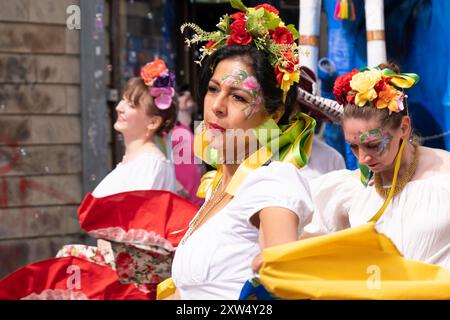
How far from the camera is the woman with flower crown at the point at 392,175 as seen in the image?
346cm

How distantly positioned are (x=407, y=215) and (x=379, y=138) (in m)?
0.29

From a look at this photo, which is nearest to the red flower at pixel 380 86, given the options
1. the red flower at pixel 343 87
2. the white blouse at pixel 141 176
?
the red flower at pixel 343 87

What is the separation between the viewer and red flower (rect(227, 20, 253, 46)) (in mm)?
2869

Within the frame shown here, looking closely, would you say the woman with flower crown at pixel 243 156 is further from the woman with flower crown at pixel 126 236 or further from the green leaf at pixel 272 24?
the woman with flower crown at pixel 126 236

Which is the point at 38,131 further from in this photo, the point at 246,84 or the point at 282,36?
the point at 246,84

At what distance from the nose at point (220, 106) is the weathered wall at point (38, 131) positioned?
4297mm

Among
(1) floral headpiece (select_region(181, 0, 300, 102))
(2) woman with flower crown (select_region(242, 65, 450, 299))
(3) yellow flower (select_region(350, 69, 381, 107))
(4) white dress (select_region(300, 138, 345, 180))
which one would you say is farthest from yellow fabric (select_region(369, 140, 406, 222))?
(4) white dress (select_region(300, 138, 345, 180))

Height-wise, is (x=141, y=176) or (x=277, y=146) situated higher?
(x=277, y=146)

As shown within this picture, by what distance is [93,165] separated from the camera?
7.11m

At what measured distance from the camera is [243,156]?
2770 mm

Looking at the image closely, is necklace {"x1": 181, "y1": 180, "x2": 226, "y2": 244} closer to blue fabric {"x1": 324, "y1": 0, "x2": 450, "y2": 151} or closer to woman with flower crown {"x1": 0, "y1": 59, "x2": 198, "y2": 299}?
woman with flower crown {"x1": 0, "y1": 59, "x2": 198, "y2": 299}

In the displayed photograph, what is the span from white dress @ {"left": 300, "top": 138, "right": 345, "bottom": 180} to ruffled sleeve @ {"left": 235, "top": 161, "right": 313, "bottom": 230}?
8.16 feet

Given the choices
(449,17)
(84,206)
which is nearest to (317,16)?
(449,17)

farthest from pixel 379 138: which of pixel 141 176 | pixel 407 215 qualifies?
pixel 141 176
